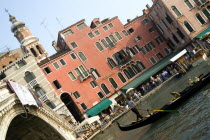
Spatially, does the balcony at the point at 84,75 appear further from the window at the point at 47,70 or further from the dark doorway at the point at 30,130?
the dark doorway at the point at 30,130

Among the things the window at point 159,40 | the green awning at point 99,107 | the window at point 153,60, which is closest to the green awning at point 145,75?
the window at point 153,60

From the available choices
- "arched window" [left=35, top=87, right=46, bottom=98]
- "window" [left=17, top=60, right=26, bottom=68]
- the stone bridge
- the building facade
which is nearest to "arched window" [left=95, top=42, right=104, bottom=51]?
the building facade

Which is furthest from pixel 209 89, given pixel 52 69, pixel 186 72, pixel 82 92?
pixel 52 69

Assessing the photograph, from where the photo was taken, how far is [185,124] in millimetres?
14180

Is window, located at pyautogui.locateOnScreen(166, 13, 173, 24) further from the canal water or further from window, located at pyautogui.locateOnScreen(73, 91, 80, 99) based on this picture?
the canal water

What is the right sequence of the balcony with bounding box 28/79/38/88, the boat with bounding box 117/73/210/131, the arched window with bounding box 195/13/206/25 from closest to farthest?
the boat with bounding box 117/73/210/131 → the balcony with bounding box 28/79/38/88 → the arched window with bounding box 195/13/206/25

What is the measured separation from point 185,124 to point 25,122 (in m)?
11.1

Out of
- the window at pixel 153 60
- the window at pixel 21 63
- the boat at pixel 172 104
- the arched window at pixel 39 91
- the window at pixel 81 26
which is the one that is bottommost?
the boat at pixel 172 104

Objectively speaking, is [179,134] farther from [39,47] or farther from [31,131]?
[39,47]

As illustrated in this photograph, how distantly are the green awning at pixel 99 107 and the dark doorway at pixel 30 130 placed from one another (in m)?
11.4

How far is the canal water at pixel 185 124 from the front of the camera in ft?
41.4

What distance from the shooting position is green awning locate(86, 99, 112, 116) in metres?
33.2

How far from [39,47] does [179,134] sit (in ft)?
103

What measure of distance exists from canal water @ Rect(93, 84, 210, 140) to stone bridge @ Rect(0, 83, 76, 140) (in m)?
6.17
